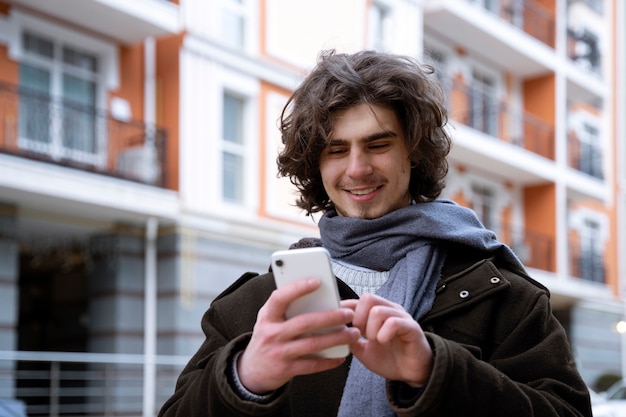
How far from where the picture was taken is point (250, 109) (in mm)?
15562

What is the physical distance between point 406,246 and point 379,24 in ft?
56.5

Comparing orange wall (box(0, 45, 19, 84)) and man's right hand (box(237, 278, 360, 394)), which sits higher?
orange wall (box(0, 45, 19, 84))

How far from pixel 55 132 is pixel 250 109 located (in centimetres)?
342

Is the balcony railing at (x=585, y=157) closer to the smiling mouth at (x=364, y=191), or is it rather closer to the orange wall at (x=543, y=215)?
the orange wall at (x=543, y=215)

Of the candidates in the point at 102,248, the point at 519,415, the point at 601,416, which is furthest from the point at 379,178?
the point at 102,248

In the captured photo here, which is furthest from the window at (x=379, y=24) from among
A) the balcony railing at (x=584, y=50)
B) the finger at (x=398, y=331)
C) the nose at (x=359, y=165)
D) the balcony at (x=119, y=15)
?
the finger at (x=398, y=331)

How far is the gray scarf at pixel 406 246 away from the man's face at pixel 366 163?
5 cm

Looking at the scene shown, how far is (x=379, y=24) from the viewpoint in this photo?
1911 cm

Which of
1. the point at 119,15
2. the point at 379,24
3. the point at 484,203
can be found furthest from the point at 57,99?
the point at 484,203

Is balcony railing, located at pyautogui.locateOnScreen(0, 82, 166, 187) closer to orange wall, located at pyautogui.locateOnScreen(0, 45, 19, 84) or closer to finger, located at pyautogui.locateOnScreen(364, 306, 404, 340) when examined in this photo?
orange wall, located at pyautogui.locateOnScreen(0, 45, 19, 84)

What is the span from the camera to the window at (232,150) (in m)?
15.2

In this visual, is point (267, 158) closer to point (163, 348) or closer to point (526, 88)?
point (163, 348)

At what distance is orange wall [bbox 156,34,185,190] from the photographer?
569 inches

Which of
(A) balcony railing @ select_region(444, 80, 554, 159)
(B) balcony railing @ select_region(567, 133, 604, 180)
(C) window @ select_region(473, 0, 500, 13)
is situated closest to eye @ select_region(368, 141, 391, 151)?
(A) balcony railing @ select_region(444, 80, 554, 159)
